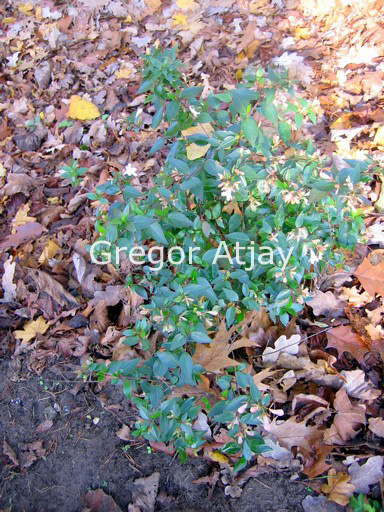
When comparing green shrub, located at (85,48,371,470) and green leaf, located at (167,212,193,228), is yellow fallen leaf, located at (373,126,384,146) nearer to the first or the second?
green shrub, located at (85,48,371,470)

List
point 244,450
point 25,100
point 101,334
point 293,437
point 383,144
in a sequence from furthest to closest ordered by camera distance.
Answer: point 25,100
point 383,144
point 101,334
point 293,437
point 244,450

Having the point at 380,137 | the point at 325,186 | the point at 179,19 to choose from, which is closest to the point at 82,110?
the point at 179,19

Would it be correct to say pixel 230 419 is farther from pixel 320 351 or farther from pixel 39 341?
pixel 39 341

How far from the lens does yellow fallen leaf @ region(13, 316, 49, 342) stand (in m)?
2.51

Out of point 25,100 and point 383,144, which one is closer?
point 383,144

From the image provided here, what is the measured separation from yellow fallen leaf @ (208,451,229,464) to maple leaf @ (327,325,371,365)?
68 cm

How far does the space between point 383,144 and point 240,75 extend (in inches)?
53.3

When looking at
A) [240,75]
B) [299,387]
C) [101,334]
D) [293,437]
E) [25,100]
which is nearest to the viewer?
[293,437]

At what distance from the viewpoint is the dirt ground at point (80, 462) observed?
1.89m

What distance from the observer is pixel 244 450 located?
145cm

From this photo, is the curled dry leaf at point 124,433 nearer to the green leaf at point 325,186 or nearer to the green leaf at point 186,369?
the green leaf at point 186,369

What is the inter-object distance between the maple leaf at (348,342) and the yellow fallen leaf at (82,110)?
101 inches

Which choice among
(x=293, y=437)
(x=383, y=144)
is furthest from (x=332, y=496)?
(x=383, y=144)

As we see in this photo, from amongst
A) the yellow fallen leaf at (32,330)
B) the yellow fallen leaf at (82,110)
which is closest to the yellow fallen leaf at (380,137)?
the yellow fallen leaf at (82,110)
